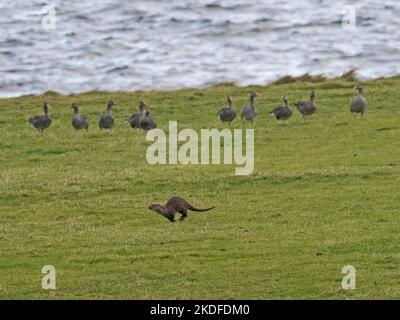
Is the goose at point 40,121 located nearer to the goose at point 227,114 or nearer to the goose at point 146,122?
the goose at point 146,122

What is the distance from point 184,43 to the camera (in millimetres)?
90438

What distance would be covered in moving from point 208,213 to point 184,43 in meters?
64.6

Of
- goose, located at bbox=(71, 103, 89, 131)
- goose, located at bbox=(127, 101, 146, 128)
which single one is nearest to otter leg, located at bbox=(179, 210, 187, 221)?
goose, located at bbox=(127, 101, 146, 128)

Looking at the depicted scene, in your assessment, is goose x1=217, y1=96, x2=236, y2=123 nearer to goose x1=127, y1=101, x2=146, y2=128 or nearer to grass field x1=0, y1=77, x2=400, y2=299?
grass field x1=0, y1=77, x2=400, y2=299

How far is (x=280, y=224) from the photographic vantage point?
2538 centimetres

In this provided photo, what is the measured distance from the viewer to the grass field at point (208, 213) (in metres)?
20.8

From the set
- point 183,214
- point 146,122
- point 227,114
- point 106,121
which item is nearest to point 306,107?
point 227,114

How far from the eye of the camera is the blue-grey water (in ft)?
256

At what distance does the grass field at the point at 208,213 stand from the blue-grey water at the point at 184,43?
33.2 metres

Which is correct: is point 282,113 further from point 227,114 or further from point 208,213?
point 208,213

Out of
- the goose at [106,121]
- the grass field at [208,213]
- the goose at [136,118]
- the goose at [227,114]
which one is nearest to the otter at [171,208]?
the grass field at [208,213]

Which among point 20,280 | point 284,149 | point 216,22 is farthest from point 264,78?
point 20,280

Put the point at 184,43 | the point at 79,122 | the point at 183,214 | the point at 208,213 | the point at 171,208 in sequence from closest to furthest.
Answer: the point at 171,208, the point at 183,214, the point at 208,213, the point at 79,122, the point at 184,43

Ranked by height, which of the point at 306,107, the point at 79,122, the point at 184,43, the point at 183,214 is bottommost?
the point at 183,214
